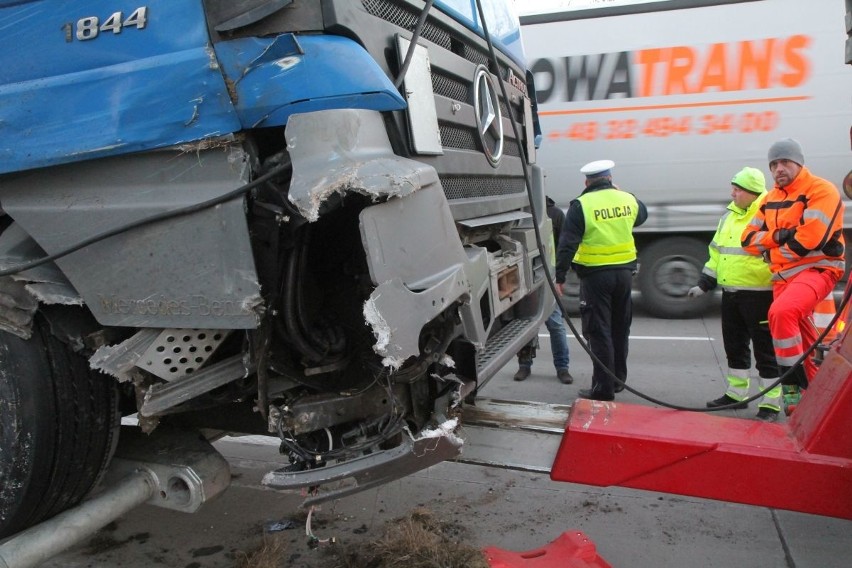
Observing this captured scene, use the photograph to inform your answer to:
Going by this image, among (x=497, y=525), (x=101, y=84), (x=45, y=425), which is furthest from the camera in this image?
(x=497, y=525)

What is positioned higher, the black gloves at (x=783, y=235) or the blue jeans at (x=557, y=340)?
the black gloves at (x=783, y=235)

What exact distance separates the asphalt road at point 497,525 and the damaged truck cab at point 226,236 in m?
1.00

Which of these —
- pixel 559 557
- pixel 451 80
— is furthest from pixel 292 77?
pixel 559 557

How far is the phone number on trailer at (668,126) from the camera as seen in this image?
7.74 m

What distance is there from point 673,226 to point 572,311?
155 centimetres

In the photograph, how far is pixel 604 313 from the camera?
5.25 metres

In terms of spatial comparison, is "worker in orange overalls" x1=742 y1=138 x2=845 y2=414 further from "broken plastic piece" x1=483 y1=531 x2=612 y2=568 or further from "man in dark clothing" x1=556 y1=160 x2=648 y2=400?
"broken plastic piece" x1=483 y1=531 x2=612 y2=568

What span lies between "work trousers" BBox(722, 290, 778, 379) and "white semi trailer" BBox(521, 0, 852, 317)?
3279 mm

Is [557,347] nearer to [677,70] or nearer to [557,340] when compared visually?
[557,340]

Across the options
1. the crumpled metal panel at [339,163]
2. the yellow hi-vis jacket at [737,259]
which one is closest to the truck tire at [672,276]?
the yellow hi-vis jacket at [737,259]

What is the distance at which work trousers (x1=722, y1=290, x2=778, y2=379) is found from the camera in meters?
4.96

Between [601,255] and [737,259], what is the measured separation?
0.94m

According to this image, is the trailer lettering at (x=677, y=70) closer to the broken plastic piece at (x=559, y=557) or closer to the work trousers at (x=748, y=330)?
the work trousers at (x=748, y=330)

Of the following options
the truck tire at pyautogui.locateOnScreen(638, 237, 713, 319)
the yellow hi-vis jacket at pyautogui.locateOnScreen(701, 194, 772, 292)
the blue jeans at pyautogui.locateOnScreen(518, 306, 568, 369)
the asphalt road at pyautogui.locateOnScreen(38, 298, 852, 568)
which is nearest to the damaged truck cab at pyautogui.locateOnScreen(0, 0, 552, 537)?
the asphalt road at pyautogui.locateOnScreen(38, 298, 852, 568)
